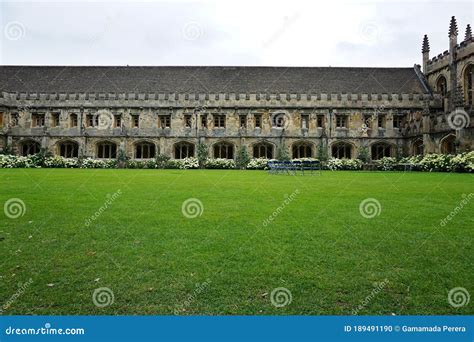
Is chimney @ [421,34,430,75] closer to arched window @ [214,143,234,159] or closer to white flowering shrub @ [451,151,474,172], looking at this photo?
white flowering shrub @ [451,151,474,172]

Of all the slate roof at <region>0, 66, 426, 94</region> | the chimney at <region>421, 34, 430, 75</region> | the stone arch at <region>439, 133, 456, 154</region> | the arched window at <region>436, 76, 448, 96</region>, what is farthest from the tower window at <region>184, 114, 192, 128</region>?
the chimney at <region>421, 34, 430, 75</region>

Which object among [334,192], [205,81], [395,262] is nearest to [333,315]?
[395,262]

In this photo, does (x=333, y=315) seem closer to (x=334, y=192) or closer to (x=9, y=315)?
(x=9, y=315)

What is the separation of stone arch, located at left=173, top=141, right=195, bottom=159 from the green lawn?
2392 centimetres

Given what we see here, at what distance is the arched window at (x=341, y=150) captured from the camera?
3111 centimetres

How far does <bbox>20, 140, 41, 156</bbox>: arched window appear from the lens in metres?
31.7

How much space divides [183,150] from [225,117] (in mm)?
4762

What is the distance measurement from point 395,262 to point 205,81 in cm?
3093

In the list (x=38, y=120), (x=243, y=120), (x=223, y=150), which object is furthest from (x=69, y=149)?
(x=243, y=120)

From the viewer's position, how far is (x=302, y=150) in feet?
103

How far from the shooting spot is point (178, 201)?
884cm

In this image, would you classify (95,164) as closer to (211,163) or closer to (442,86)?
(211,163)

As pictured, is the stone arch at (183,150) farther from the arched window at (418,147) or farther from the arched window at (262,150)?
the arched window at (418,147)

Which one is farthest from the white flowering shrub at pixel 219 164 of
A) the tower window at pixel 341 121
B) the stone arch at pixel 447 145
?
the stone arch at pixel 447 145
